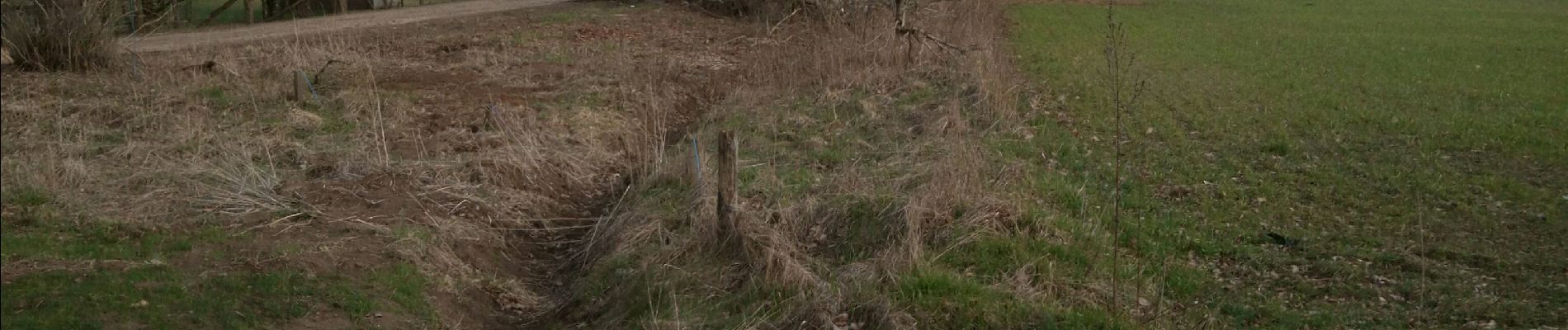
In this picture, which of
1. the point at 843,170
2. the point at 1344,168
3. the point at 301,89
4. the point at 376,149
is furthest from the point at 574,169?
the point at 1344,168

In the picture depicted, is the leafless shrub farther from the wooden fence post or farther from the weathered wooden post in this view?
the wooden fence post

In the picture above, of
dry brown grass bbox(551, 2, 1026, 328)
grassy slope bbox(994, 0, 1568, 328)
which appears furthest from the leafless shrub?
grassy slope bbox(994, 0, 1568, 328)

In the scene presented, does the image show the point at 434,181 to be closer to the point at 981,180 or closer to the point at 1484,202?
the point at 981,180

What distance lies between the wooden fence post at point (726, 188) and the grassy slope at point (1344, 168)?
2.52 metres

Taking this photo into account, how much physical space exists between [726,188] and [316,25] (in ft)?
41.5

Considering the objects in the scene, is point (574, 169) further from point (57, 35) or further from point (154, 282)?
point (57, 35)

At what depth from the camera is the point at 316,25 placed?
18.3 metres

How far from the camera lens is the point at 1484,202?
9000mm

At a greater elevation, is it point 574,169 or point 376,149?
point 376,149

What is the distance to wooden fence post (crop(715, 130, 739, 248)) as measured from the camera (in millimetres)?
7359

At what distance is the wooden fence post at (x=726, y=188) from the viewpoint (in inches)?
290

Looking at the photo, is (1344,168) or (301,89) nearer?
(1344,168)

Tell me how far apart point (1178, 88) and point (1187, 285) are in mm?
7702

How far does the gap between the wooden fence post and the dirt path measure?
8.80m
